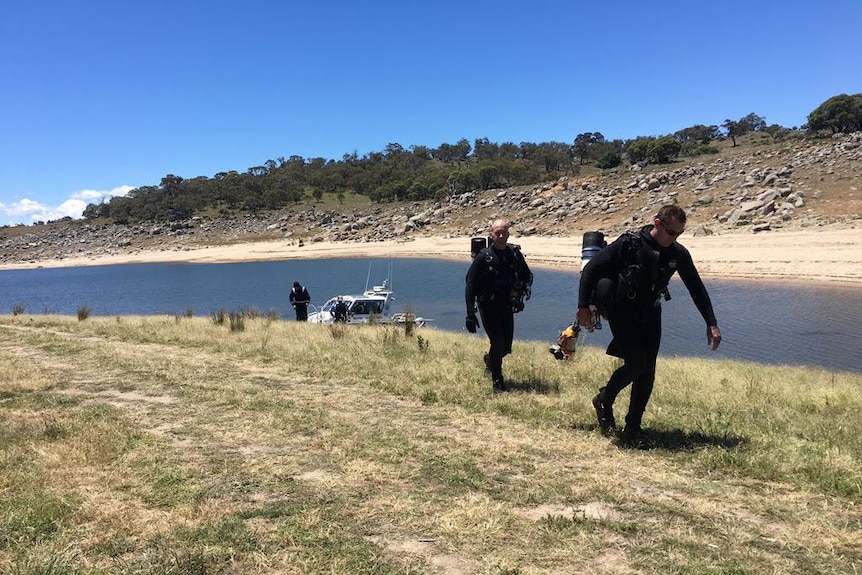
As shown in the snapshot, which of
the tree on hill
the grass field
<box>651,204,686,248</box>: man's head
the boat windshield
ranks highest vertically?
the tree on hill

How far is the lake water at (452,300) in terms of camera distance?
1673cm

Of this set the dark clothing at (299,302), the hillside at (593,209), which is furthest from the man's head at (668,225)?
the hillside at (593,209)

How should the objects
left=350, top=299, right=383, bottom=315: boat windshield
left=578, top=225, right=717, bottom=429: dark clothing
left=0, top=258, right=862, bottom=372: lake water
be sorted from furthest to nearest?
Result: left=350, top=299, right=383, bottom=315: boat windshield < left=0, top=258, right=862, bottom=372: lake water < left=578, top=225, right=717, bottom=429: dark clothing

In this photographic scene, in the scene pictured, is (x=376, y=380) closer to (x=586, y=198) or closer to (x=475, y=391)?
(x=475, y=391)

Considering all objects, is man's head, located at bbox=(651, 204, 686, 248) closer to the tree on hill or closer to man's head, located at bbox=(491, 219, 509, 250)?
man's head, located at bbox=(491, 219, 509, 250)

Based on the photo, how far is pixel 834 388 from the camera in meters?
8.13

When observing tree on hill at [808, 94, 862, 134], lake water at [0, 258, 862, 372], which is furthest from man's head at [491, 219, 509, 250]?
tree on hill at [808, 94, 862, 134]

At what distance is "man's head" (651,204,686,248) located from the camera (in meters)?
5.05

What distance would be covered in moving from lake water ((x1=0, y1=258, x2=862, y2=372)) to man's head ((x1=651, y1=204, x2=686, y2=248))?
11.4 meters

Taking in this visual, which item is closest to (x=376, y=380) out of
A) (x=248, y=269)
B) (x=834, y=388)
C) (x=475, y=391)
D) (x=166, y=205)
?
(x=475, y=391)

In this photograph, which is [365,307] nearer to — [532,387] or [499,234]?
[532,387]

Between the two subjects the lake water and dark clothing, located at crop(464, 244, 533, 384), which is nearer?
dark clothing, located at crop(464, 244, 533, 384)

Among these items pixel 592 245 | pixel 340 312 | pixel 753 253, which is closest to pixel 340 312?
pixel 340 312

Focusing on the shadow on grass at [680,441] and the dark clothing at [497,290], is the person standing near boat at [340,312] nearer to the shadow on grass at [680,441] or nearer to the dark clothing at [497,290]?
the dark clothing at [497,290]
